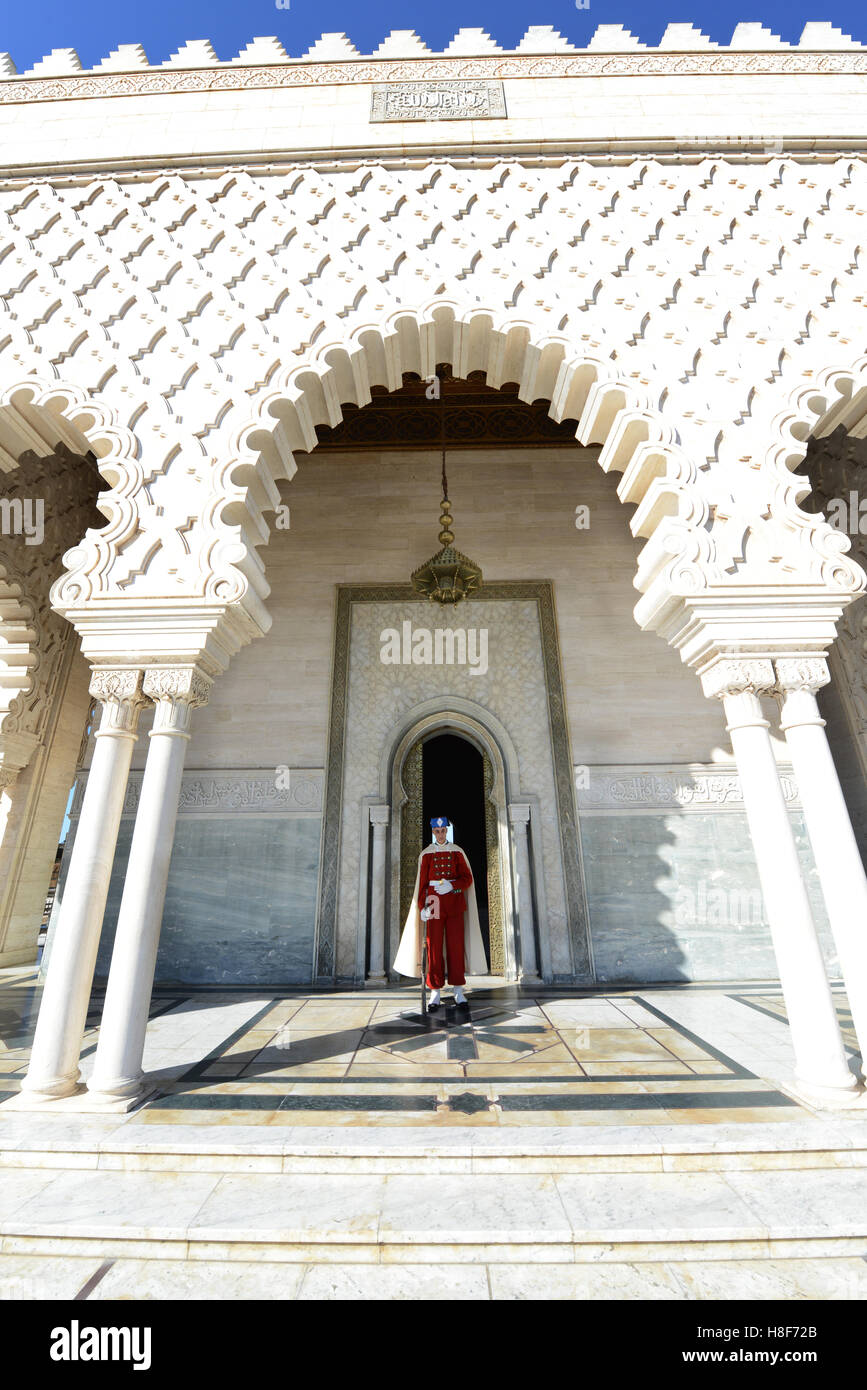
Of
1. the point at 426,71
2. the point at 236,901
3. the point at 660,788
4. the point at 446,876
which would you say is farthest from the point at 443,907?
the point at 426,71

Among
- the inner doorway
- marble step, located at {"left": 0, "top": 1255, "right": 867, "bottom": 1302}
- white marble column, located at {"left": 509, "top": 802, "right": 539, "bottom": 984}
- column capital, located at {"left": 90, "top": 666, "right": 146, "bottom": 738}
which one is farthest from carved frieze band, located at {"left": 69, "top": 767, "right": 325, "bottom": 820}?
marble step, located at {"left": 0, "top": 1255, "right": 867, "bottom": 1302}

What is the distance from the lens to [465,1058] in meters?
2.76

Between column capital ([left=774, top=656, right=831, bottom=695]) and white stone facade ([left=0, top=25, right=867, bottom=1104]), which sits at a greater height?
white stone facade ([left=0, top=25, right=867, bottom=1104])

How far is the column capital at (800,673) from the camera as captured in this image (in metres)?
2.60

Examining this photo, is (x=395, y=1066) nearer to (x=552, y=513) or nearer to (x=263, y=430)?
(x=263, y=430)

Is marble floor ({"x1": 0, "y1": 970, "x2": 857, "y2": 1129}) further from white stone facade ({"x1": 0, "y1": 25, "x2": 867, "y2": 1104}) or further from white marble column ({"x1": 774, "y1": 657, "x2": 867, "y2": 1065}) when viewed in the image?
white marble column ({"x1": 774, "y1": 657, "x2": 867, "y2": 1065})

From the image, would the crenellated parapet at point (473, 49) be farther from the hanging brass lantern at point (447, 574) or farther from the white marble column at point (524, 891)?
the white marble column at point (524, 891)

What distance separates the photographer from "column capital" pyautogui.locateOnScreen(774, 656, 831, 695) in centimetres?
260

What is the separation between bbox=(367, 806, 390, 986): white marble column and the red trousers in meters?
0.82

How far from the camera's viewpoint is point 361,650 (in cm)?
510

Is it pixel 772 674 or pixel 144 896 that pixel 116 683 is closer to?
pixel 144 896

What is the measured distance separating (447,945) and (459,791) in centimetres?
277

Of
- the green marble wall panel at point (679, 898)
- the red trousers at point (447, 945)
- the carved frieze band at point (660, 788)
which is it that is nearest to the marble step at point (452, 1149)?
the red trousers at point (447, 945)

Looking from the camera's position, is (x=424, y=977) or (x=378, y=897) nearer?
(x=424, y=977)
